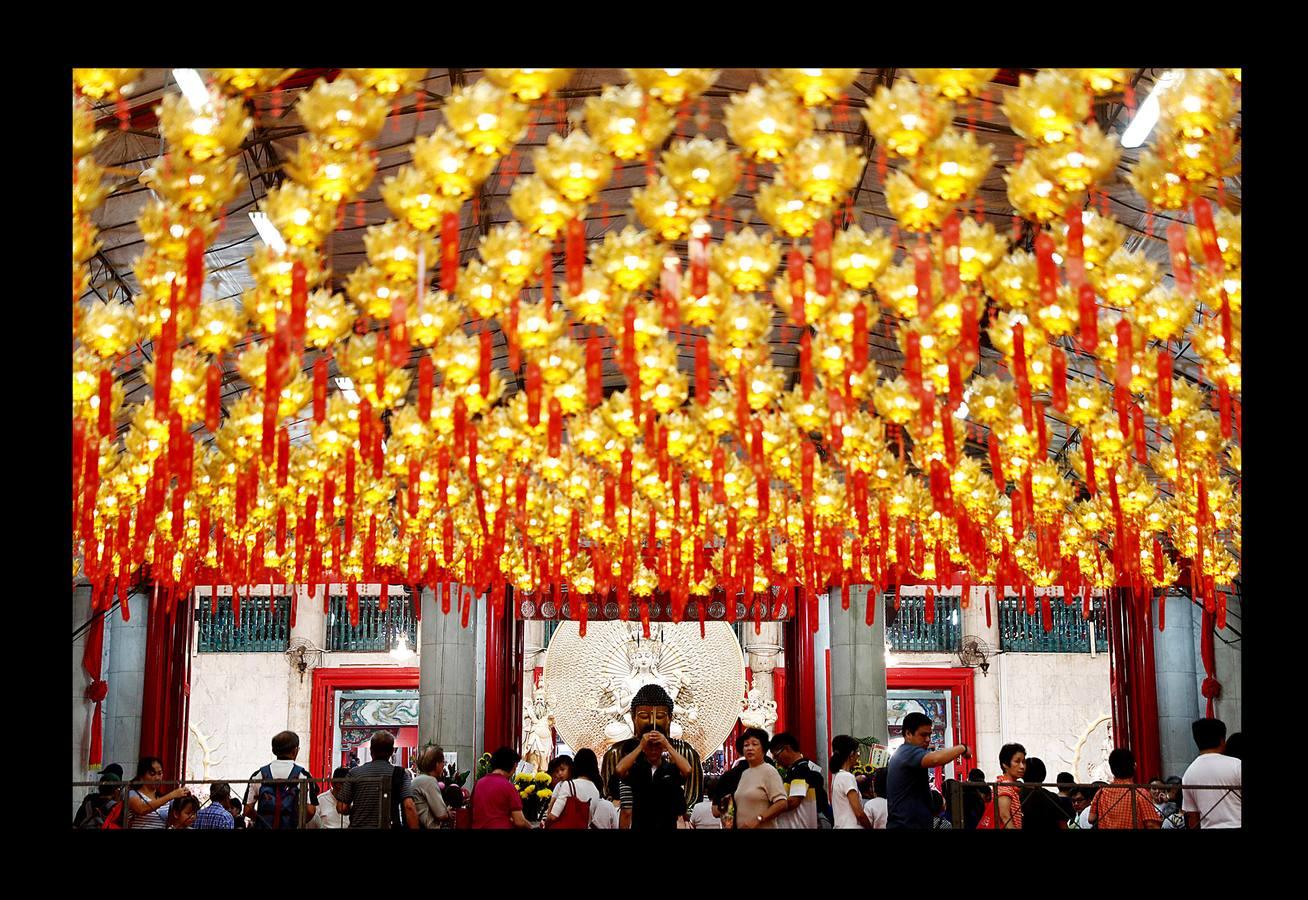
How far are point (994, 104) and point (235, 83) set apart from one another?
5.99 m

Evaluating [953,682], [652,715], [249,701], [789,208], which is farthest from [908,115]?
[249,701]

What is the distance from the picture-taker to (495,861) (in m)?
4.38

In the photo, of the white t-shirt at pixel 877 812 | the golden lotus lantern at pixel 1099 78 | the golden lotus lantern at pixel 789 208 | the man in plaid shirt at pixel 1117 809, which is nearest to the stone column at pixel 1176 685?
the man in plaid shirt at pixel 1117 809

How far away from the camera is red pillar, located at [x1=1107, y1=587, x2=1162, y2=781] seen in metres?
16.9

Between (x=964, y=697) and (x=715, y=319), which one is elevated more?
(x=715, y=319)

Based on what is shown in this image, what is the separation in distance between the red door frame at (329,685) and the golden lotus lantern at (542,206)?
1633 centimetres

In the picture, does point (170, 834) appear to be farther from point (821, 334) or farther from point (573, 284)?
point (821, 334)

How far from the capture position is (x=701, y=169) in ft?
18.3

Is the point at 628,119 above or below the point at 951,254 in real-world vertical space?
above

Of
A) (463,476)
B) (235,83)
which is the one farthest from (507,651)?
(235,83)

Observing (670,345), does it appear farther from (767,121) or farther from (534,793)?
(534,793)

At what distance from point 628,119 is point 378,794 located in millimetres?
4325

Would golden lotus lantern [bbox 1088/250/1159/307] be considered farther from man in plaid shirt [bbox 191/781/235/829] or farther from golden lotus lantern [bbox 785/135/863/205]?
man in plaid shirt [bbox 191/781/235/829]

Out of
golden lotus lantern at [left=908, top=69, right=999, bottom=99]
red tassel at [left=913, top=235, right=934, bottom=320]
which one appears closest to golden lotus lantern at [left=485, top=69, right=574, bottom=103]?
golden lotus lantern at [left=908, top=69, right=999, bottom=99]
